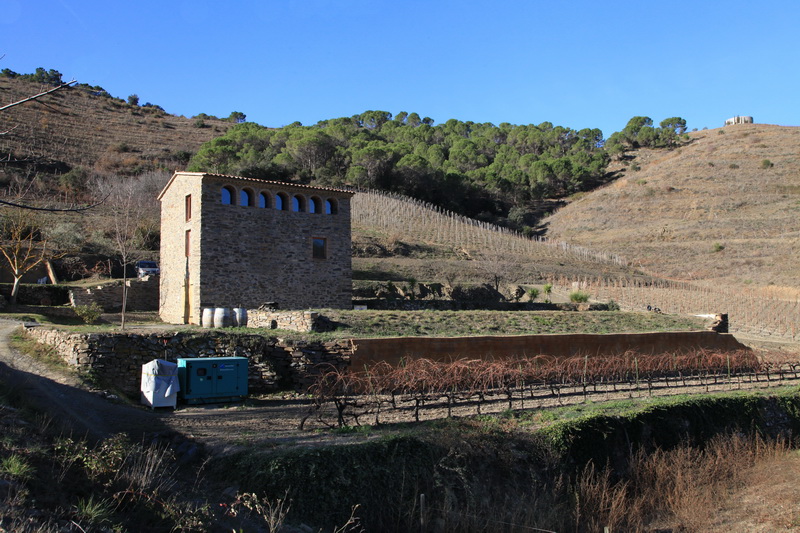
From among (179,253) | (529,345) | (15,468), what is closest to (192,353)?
(15,468)

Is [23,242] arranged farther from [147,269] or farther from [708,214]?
[708,214]

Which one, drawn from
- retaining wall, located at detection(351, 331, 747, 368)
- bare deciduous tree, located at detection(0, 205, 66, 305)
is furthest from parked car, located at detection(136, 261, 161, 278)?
retaining wall, located at detection(351, 331, 747, 368)

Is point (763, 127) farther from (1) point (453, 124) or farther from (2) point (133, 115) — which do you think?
(2) point (133, 115)

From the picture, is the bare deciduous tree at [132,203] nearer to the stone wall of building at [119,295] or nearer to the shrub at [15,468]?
Result: the stone wall of building at [119,295]

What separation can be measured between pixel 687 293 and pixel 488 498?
3450 centimetres

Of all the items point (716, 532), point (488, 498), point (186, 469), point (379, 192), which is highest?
point (379, 192)

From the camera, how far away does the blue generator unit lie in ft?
43.3

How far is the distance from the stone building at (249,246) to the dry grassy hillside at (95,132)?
38665mm

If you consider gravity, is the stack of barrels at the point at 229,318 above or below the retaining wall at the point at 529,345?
above

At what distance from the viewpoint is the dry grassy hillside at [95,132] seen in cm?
6756

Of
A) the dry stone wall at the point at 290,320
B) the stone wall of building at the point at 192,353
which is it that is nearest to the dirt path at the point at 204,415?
the stone wall of building at the point at 192,353

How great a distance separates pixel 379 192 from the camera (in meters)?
69.0

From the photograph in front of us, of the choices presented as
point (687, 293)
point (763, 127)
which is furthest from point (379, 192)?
point (763, 127)

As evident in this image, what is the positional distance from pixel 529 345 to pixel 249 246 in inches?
469
